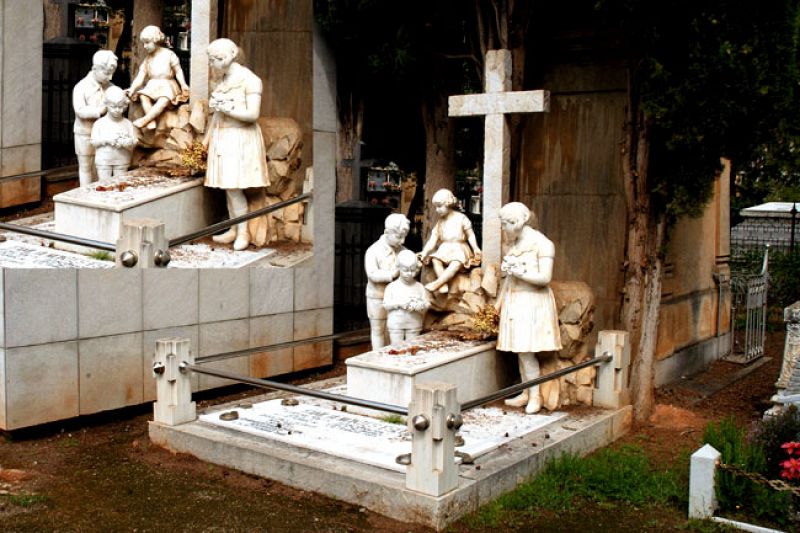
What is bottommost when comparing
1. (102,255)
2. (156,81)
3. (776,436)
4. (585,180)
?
(776,436)

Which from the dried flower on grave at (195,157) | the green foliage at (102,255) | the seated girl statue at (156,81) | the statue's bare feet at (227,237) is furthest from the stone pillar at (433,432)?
the seated girl statue at (156,81)

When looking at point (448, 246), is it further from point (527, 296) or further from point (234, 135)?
point (234, 135)

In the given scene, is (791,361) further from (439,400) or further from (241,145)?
(241,145)

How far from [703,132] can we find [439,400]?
427 centimetres

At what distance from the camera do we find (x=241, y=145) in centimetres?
1059

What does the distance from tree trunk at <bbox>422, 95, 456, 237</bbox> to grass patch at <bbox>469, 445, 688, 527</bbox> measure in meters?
6.08

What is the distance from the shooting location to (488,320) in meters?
9.44

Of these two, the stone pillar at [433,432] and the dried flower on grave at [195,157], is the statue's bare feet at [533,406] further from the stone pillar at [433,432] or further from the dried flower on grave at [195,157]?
the dried flower on grave at [195,157]

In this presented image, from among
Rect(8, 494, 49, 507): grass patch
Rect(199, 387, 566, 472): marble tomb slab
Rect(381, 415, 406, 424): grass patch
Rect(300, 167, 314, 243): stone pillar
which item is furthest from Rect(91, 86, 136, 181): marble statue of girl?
Rect(8, 494, 49, 507): grass patch

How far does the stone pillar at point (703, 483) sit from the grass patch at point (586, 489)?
0.32 metres

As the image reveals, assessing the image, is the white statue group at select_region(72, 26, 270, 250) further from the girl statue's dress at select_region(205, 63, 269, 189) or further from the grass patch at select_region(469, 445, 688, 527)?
the grass patch at select_region(469, 445, 688, 527)

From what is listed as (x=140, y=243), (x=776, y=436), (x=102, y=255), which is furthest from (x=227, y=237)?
(x=776, y=436)

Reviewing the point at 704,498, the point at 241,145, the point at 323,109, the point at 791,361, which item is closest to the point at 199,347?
the point at 241,145

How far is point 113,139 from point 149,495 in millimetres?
4942
